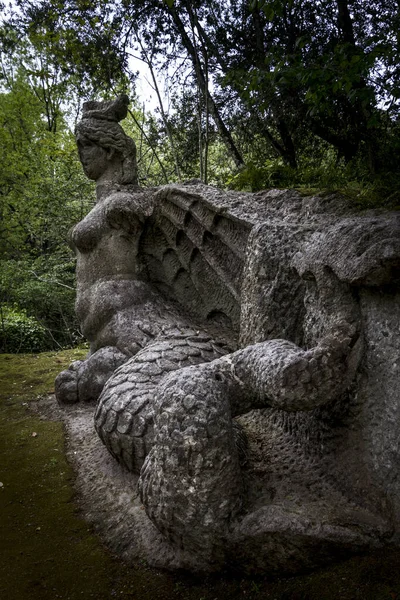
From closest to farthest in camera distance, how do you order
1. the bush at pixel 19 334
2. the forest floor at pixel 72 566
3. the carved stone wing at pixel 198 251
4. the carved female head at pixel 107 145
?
the forest floor at pixel 72 566 → the carved stone wing at pixel 198 251 → the carved female head at pixel 107 145 → the bush at pixel 19 334

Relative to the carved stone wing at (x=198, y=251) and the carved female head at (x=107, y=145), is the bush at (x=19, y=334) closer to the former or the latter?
the carved female head at (x=107, y=145)

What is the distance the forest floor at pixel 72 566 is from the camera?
46.1 inches

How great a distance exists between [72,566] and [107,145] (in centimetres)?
267

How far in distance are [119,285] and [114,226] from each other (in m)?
0.41

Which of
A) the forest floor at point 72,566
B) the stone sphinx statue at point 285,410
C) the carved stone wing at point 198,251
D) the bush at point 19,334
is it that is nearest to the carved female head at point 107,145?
the carved stone wing at point 198,251

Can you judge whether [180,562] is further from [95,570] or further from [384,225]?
[384,225]

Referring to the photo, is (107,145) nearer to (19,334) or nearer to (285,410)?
(285,410)

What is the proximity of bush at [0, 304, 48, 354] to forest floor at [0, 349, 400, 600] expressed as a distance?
4925mm

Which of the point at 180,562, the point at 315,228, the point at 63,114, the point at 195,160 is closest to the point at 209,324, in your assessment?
the point at 315,228

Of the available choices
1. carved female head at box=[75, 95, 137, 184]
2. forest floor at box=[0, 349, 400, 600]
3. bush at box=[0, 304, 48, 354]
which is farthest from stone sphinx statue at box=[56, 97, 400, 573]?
bush at box=[0, 304, 48, 354]

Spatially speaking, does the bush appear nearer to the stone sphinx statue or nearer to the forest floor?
the forest floor

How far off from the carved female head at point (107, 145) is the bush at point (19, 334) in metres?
4.64

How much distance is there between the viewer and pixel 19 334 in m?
7.36

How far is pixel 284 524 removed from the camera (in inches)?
50.4
